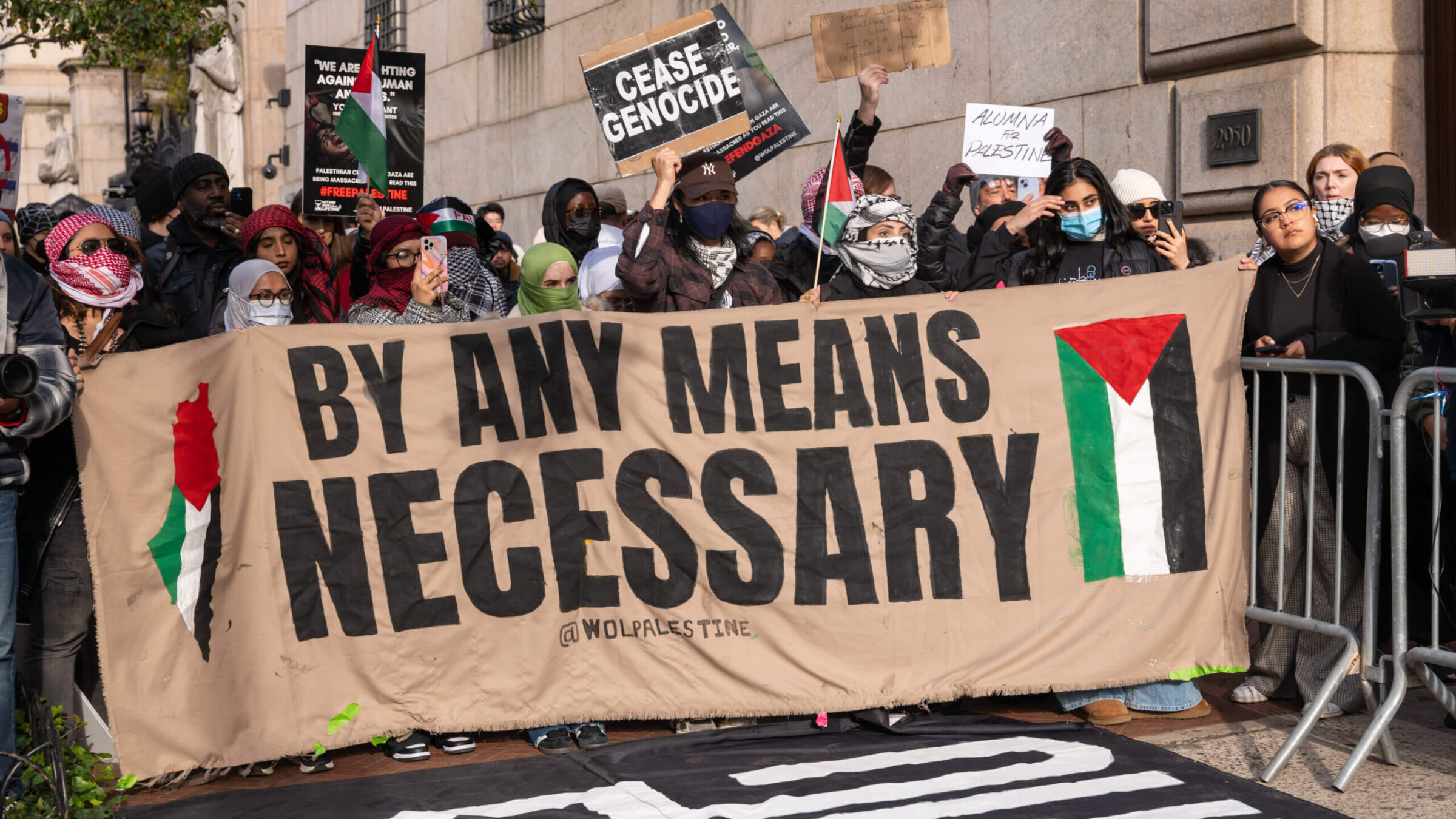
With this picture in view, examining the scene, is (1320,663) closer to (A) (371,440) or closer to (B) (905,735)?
(B) (905,735)

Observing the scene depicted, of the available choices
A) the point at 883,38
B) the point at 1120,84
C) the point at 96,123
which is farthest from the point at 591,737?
the point at 96,123

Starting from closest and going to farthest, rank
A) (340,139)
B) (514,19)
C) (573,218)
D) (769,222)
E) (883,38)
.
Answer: (883,38)
(340,139)
(573,218)
(769,222)
(514,19)

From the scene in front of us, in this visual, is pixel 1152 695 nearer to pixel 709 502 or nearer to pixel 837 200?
pixel 709 502

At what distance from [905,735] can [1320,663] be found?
1560 mm

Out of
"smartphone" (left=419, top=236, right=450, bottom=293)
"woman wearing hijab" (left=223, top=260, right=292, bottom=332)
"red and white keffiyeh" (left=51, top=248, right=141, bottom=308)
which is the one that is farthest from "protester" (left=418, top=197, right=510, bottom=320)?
"red and white keffiyeh" (left=51, top=248, right=141, bottom=308)

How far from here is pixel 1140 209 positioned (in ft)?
19.6

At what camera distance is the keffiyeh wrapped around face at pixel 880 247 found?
19.0ft

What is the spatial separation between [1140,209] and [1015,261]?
603mm

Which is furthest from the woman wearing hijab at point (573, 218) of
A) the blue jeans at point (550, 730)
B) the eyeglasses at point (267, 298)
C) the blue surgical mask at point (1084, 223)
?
the blue jeans at point (550, 730)

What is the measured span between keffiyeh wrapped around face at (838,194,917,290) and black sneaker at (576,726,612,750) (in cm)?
202

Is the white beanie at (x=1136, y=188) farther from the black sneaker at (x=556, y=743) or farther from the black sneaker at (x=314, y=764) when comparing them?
the black sneaker at (x=314, y=764)

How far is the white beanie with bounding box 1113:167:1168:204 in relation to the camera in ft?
19.5

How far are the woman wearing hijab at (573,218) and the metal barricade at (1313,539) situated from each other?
4.26 meters

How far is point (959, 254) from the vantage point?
8.04 meters
